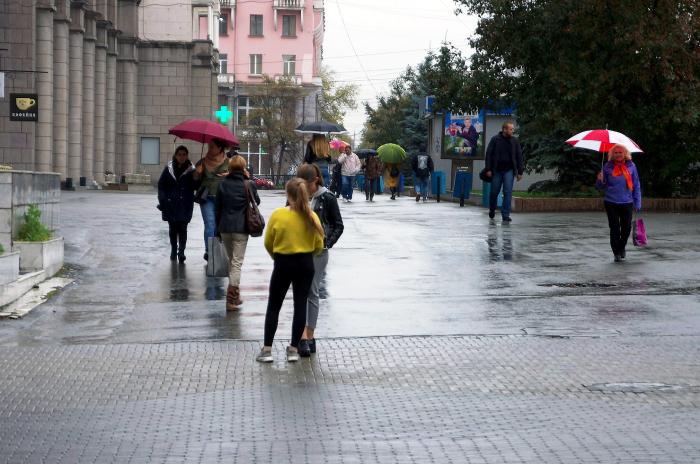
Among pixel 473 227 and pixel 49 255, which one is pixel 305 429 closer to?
pixel 49 255

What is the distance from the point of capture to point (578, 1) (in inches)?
1228

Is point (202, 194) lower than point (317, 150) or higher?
lower

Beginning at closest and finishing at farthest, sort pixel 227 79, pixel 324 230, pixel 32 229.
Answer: pixel 324 230 → pixel 32 229 → pixel 227 79

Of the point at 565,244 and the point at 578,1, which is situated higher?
the point at 578,1

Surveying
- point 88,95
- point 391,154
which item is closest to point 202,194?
point 391,154

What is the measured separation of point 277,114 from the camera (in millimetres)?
101562

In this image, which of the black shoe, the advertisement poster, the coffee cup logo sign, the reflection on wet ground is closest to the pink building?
the advertisement poster

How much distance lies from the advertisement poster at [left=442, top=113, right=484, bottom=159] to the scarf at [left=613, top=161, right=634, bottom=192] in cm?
2652

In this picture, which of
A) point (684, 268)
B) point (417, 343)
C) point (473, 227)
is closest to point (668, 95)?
point (473, 227)

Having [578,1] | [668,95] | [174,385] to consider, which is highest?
[578,1]

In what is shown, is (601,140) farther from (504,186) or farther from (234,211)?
(234,211)

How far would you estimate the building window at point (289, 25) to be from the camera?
116338mm

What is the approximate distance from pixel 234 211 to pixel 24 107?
1082 inches

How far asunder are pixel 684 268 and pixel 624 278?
1.30 meters
